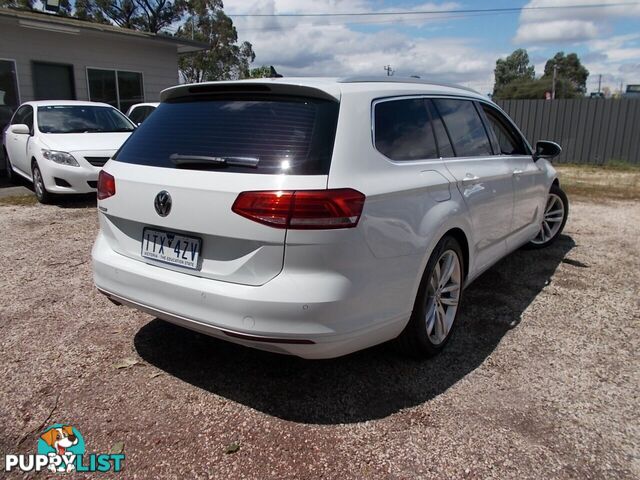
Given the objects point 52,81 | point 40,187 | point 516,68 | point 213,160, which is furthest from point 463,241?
point 516,68

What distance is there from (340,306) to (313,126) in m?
0.88

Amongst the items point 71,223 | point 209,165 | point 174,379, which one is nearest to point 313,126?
point 209,165

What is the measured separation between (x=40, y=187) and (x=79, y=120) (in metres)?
1.48

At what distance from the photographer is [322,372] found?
3.13 meters

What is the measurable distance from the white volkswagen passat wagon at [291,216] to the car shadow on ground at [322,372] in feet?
0.62

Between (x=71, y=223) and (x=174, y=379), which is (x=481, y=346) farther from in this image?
(x=71, y=223)

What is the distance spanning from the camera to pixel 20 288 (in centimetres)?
445

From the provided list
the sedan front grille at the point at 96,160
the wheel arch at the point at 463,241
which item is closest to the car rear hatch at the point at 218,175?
the wheel arch at the point at 463,241

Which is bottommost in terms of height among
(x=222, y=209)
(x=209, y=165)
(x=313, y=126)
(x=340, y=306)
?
(x=340, y=306)

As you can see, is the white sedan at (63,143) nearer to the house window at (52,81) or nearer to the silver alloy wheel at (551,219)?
the house window at (52,81)

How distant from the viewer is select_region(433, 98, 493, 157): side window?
11.7ft

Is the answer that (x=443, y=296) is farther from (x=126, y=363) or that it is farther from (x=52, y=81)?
(x=52, y=81)

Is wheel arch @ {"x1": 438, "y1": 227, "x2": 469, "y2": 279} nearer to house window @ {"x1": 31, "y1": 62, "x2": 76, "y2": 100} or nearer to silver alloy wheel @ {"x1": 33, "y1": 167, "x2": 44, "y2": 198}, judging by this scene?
silver alloy wheel @ {"x1": 33, "y1": 167, "x2": 44, "y2": 198}
